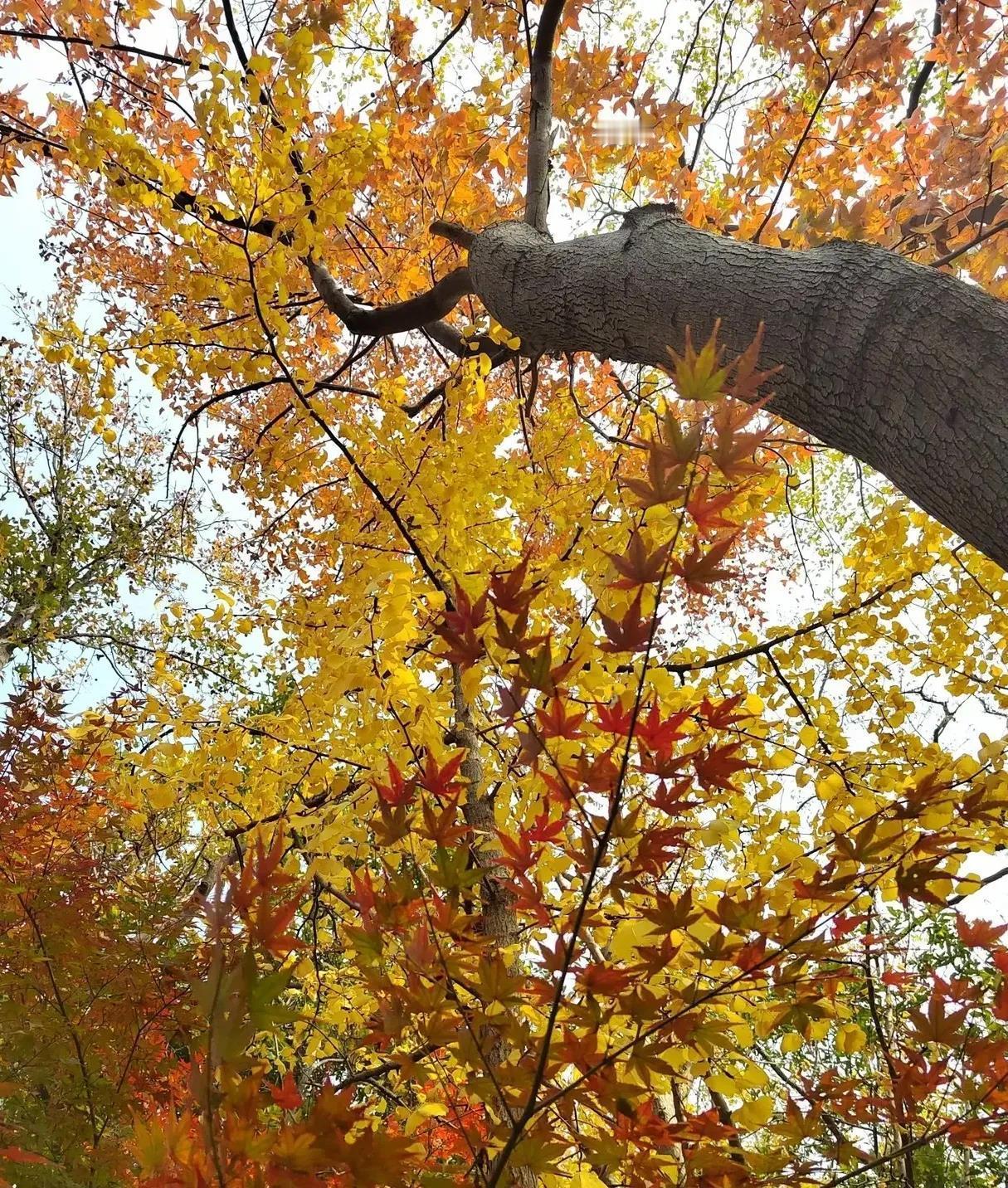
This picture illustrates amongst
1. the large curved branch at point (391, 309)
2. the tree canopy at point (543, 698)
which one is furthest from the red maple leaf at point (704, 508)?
the large curved branch at point (391, 309)

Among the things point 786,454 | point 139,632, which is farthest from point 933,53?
point 139,632

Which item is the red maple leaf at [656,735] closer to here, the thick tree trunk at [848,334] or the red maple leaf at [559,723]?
the red maple leaf at [559,723]

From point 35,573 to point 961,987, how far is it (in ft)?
31.6

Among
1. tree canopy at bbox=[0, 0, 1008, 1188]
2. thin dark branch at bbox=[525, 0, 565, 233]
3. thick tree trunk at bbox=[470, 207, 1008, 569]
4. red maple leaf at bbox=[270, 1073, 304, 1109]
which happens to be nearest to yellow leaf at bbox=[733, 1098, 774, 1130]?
tree canopy at bbox=[0, 0, 1008, 1188]

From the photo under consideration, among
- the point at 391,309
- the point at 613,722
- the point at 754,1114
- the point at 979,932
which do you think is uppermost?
the point at 391,309

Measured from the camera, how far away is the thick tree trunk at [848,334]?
1038 mm

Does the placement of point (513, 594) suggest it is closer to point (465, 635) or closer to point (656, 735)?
point (465, 635)

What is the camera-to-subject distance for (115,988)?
5.95 feet

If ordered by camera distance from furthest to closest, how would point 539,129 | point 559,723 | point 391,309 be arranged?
point 391,309, point 539,129, point 559,723

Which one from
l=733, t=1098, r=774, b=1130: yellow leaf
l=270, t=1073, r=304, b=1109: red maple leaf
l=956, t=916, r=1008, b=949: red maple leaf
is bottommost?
l=733, t=1098, r=774, b=1130: yellow leaf

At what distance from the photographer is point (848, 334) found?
49.1 inches

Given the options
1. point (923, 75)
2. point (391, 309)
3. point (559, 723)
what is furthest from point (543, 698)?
point (923, 75)

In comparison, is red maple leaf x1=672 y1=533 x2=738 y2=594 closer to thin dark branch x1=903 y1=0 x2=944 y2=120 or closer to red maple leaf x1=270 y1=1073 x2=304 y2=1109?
red maple leaf x1=270 y1=1073 x2=304 y2=1109

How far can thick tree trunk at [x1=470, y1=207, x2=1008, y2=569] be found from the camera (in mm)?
1038
